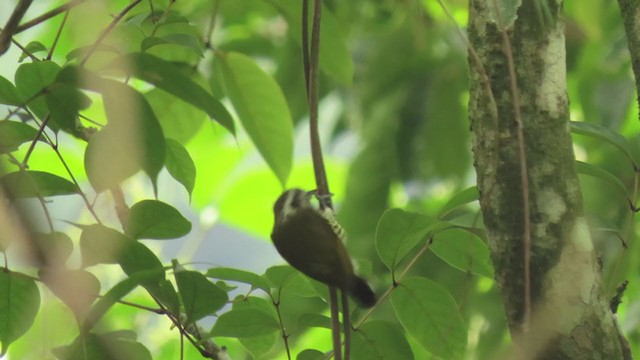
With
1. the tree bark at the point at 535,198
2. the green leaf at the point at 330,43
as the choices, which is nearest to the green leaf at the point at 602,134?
the tree bark at the point at 535,198

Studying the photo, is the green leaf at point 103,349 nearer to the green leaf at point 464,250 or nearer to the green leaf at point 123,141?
the green leaf at point 123,141

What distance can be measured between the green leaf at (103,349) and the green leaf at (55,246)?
0.27 ft

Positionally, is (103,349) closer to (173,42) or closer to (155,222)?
(155,222)

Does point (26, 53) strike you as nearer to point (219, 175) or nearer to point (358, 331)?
point (358, 331)

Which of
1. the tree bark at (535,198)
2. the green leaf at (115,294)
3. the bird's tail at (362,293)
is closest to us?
the green leaf at (115,294)

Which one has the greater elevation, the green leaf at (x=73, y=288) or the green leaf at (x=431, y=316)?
the green leaf at (x=73, y=288)

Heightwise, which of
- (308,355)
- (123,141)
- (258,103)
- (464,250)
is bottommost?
(308,355)

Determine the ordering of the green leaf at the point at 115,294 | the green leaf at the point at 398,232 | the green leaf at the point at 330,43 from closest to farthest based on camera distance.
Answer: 1. the green leaf at the point at 115,294
2. the green leaf at the point at 398,232
3. the green leaf at the point at 330,43

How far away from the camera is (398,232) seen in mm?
1059

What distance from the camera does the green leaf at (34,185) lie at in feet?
3.02

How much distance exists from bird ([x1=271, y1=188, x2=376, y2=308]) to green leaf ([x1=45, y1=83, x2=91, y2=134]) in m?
0.35

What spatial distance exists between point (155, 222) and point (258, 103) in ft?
1.12

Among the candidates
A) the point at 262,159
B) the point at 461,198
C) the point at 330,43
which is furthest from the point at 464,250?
the point at 262,159

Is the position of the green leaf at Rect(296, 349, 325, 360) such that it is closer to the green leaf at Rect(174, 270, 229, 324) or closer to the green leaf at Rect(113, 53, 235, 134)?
the green leaf at Rect(174, 270, 229, 324)
